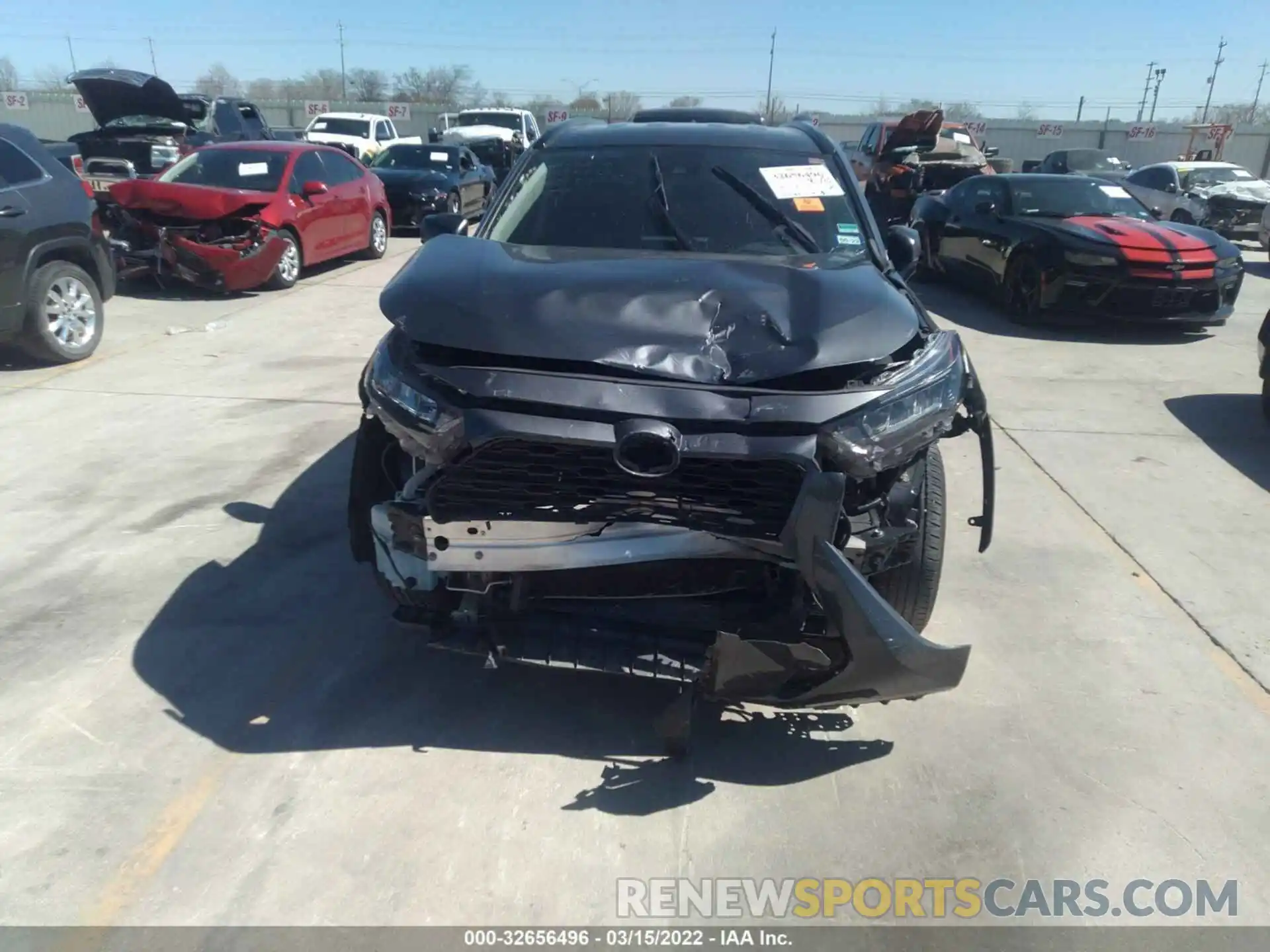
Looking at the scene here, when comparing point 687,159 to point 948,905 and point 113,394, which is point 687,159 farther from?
point 113,394

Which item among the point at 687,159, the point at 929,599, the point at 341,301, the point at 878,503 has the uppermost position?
the point at 687,159

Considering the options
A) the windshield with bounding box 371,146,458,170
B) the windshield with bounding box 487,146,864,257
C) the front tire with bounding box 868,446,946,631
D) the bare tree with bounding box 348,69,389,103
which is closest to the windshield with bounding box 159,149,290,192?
the windshield with bounding box 371,146,458,170

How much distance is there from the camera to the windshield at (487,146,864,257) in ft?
13.3

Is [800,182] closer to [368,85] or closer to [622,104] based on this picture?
[622,104]

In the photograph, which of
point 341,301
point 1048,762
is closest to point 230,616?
point 1048,762

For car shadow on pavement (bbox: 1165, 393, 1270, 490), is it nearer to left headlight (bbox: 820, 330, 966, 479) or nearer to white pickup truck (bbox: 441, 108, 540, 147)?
left headlight (bbox: 820, 330, 966, 479)

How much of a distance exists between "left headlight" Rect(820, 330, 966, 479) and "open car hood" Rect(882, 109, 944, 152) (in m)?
17.3

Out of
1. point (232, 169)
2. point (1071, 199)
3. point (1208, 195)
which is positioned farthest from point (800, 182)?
point (1208, 195)

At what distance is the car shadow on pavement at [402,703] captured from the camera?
3119 mm

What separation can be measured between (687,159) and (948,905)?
10.4ft

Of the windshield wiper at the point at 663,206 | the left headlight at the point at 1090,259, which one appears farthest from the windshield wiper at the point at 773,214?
the left headlight at the point at 1090,259

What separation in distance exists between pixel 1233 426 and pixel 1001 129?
45178mm

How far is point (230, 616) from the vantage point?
12.8 ft

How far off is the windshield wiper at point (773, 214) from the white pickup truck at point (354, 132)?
1808 centimetres
